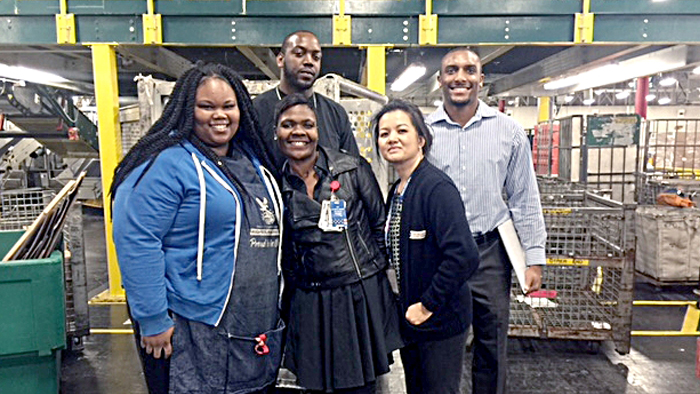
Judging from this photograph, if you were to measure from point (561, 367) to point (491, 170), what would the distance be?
2414 mm

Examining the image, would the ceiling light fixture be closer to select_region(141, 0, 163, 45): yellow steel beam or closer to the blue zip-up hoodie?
select_region(141, 0, 163, 45): yellow steel beam

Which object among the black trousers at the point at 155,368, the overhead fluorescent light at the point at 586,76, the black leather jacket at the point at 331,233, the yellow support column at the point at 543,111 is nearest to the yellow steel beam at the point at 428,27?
the black leather jacket at the point at 331,233

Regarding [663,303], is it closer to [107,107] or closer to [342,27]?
[342,27]

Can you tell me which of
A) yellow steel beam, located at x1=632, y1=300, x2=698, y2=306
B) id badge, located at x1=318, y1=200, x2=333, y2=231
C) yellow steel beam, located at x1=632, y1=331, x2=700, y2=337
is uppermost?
id badge, located at x1=318, y1=200, x2=333, y2=231

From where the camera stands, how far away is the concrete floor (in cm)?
361

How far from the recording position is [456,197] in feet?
6.54

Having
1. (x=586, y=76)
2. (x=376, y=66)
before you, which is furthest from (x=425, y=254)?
(x=586, y=76)

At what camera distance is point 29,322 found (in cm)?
267

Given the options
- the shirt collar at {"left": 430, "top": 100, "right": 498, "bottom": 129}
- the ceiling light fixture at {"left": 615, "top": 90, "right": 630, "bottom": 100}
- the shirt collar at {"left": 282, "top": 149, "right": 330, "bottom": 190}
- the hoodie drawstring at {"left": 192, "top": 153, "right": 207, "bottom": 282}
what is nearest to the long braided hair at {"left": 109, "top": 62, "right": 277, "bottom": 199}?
the hoodie drawstring at {"left": 192, "top": 153, "right": 207, "bottom": 282}

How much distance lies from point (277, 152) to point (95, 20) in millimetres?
4086

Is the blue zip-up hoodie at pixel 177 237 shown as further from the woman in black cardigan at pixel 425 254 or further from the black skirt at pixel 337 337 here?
the woman in black cardigan at pixel 425 254

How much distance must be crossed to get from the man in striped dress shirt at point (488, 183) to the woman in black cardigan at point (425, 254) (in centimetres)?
30

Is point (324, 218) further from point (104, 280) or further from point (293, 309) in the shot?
point (104, 280)

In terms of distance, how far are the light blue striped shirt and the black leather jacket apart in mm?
516
